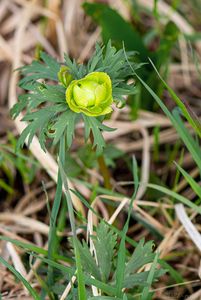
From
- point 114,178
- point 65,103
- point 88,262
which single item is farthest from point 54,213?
point 114,178

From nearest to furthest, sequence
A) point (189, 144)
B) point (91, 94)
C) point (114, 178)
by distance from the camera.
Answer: point (91, 94) → point (189, 144) → point (114, 178)

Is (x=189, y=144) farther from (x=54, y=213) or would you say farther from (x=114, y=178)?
(x=114, y=178)

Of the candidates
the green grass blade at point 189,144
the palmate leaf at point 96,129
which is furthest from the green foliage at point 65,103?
the green grass blade at point 189,144

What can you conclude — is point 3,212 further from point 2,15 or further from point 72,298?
point 2,15

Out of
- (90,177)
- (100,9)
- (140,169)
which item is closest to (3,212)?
(90,177)

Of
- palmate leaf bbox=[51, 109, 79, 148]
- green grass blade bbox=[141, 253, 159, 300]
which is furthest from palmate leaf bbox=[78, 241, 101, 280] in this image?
palmate leaf bbox=[51, 109, 79, 148]

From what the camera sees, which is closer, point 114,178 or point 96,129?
point 96,129
